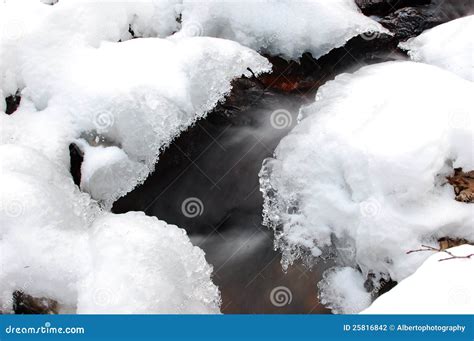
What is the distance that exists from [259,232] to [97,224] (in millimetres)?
1220

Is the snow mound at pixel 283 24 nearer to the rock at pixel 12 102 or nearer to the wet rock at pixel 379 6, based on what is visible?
the wet rock at pixel 379 6

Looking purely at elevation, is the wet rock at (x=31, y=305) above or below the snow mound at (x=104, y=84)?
below

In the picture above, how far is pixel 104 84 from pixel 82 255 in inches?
58.3

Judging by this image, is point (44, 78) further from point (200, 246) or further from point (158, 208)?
point (200, 246)

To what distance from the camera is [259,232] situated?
392 cm

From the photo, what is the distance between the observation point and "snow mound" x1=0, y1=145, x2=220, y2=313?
3.12 m

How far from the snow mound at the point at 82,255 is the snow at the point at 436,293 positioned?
133 centimetres

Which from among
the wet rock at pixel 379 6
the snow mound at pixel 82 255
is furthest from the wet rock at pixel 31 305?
the wet rock at pixel 379 6

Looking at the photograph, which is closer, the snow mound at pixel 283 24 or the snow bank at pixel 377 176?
the snow bank at pixel 377 176

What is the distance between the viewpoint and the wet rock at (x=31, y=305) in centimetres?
316

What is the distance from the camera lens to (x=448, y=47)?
188 inches

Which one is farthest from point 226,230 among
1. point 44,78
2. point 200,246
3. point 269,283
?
point 44,78

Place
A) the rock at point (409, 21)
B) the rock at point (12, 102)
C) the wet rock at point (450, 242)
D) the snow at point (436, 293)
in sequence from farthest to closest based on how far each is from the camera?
the rock at point (409, 21), the rock at point (12, 102), the wet rock at point (450, 242), the snow at point (436, 293)

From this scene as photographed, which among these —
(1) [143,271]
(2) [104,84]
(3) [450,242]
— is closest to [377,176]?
(3) [450,242]
